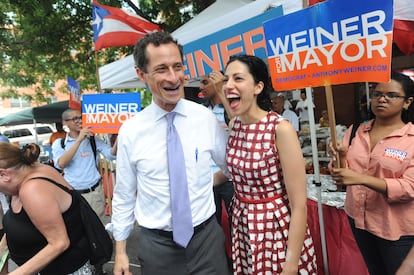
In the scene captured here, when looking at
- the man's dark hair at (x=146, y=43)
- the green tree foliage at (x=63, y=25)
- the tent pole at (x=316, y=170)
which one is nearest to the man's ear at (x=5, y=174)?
the man's dark hair at (x=146, y=43)

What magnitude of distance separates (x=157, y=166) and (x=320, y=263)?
1.94m

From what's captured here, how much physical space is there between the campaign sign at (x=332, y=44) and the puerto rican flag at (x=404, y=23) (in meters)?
1.08

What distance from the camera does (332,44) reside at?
6.00 ft

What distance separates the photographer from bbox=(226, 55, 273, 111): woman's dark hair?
166 centimetres

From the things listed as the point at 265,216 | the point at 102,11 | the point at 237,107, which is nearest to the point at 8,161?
the point at 237,107

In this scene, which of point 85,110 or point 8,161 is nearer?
→ point 8,161

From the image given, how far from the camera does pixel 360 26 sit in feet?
5.54

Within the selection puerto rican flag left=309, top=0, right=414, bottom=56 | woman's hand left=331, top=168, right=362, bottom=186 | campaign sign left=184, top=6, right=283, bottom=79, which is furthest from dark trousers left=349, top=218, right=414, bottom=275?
campaign sign left=184, top=6, right=283, bottom=79

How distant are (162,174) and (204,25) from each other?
2571mm

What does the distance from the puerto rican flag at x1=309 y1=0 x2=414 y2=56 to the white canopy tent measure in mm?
890

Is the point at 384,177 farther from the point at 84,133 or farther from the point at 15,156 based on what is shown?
the point at 84,133

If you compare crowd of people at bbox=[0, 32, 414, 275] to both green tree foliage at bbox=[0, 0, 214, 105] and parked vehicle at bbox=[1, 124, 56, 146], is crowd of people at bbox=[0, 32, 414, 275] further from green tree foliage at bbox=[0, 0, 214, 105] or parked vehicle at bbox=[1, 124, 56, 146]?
parked vehicle at bbox=[1, 124, 56, 146]

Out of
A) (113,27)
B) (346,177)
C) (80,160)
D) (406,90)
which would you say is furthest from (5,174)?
(113,27)

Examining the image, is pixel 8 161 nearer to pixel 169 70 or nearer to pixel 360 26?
pixel 169 70
